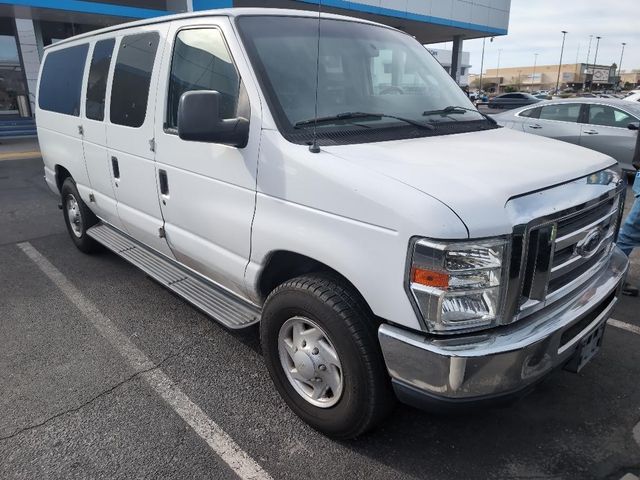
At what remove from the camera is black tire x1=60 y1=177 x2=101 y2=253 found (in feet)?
16.9

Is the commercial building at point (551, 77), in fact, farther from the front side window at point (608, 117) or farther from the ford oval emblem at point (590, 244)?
the ford oval emblem at point (590, 244)

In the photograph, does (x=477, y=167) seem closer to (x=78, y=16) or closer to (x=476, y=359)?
(x=476, y=359)

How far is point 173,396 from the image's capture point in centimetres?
303

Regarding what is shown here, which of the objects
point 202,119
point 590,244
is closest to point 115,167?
point 202,119

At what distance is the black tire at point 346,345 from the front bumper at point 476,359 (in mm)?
124

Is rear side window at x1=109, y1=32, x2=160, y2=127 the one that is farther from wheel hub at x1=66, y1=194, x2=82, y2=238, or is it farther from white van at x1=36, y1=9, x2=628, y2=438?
wheel hub at x1=66, y1=194, x2=82, y2=238

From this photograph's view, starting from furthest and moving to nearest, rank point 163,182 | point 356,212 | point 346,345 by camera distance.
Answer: point 163,182, point 346,345, point 356,212

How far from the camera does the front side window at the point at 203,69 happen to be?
2900 millimetres

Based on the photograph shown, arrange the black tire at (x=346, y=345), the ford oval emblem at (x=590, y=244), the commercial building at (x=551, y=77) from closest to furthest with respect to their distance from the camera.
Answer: the black tire at (x=346, y=345) < the ford oval emblem at (x=590, y=244) < the commercial building at (x=551, y=77)

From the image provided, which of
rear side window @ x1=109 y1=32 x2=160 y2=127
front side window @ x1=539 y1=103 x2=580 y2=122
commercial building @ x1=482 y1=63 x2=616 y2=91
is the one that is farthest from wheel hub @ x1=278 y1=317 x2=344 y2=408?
commercial building @ x1=482 y1=63 x2=616 y2=91

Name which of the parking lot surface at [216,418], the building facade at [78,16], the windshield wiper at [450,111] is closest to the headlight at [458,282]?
the parking lot surface at [216,418]

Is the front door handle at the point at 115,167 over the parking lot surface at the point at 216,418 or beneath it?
over

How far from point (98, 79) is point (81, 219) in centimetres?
157

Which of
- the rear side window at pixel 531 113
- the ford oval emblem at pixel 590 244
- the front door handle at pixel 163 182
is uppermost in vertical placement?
the front door handle at pixel 163 182
